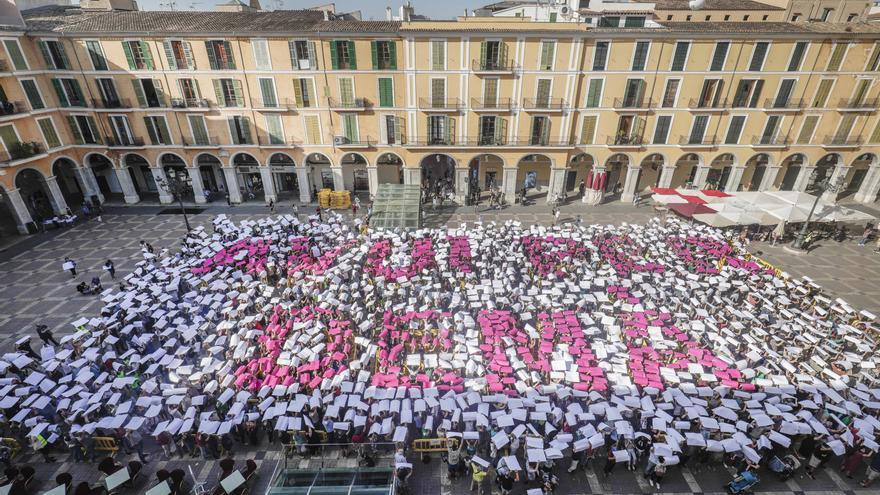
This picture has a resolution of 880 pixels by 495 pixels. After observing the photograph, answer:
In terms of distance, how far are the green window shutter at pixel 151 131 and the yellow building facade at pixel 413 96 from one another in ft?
0.37

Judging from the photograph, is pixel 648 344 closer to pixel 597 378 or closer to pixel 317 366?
pixel 597 378

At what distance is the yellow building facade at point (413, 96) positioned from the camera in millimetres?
35125

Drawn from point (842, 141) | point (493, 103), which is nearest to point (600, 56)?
point (493, 103)

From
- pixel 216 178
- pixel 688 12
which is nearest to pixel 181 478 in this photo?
pixel 216 178

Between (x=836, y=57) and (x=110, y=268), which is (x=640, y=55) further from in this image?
(x=110, y=268)

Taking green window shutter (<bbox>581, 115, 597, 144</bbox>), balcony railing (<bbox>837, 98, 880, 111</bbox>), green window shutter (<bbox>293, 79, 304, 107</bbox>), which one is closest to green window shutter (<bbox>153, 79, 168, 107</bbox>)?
green window shutter (<bbox>293, 79, 304, 107</bbox>)

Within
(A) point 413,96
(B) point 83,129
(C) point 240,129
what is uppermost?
(A) point 413,96

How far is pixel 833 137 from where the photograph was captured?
38.9 m

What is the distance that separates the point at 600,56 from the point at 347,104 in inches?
906

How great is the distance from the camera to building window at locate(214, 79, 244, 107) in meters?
36.7

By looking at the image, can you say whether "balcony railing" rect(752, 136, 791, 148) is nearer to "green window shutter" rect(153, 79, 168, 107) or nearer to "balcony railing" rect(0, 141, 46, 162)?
A: "green window shutter" rect(153, 79, 168, 107)

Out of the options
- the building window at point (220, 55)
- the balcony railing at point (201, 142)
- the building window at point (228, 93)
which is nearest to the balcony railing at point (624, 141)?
the building window at point (228, 93)

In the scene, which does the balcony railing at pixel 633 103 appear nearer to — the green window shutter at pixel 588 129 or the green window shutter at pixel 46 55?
the green window shutter at pixel 588 129

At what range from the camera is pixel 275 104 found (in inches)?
1479
